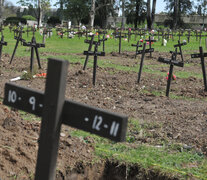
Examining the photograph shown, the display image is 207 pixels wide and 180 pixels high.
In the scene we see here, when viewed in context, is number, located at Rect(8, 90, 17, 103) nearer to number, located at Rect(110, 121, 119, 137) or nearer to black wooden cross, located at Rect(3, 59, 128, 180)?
black wooden cross, located at Rect(3, 59, 128, 180)

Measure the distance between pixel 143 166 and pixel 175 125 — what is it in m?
2.12

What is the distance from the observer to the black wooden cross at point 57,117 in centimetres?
210

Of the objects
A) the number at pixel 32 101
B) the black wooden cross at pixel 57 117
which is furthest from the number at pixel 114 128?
the number at pixel 32 101

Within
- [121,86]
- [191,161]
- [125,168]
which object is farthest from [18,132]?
[121,86]

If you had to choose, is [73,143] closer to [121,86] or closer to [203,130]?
[203,130]

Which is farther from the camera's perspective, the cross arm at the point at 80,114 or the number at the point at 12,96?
the number at the point at 12,96

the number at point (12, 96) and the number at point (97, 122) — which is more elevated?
the number at point (12, 96)

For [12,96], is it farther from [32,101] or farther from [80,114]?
[80,114]

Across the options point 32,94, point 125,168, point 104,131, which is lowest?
point 125,168

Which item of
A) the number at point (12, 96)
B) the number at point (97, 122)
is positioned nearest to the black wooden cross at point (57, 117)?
the number at point (97, 122)

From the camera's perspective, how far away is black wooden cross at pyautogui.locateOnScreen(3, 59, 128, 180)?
2.10 m

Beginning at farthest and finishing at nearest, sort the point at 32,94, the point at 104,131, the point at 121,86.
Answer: the point at 121,86, the point at 32,94, the point at 104,131

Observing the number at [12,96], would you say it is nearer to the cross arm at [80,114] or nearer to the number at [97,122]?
the cross arm at [80,114]

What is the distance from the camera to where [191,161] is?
15.5 ft
